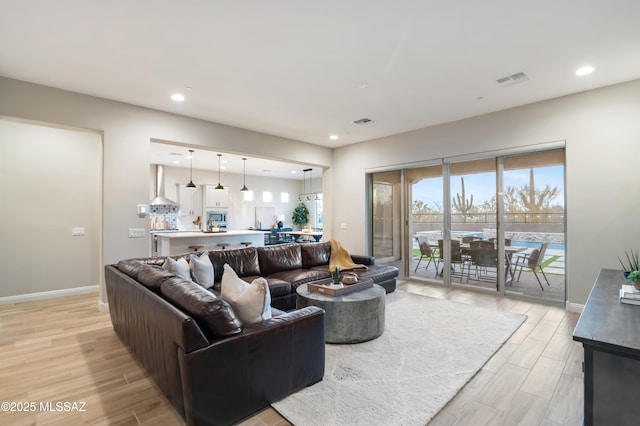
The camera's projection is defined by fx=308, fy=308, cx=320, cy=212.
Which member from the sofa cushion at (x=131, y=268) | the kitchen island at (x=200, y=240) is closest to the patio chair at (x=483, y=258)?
the kitchen island at (x=200, y=240)

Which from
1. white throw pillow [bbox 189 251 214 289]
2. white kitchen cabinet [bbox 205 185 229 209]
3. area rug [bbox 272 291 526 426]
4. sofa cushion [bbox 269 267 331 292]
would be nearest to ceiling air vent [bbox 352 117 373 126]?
sofa cushion [bbox 269 267 331 292]

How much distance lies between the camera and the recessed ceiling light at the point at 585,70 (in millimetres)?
3531

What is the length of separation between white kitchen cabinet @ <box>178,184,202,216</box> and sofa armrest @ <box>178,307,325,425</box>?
8799 mm

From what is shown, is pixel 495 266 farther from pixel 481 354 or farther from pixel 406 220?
pixel 481 354

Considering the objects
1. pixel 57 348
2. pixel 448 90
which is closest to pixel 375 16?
pixel 448 90

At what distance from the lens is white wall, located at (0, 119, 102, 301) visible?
4.79 meters

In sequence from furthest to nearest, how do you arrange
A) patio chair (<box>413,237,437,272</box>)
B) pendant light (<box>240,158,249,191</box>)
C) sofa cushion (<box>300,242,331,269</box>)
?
pendant light (<box>240,158,249,191</box>), patio chair (<box>413,237,437,272</box>), sofa cushion (<box>300,242,331,269</box>)

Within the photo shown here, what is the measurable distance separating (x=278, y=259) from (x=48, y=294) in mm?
3821

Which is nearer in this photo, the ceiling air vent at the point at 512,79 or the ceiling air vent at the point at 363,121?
the ceiling air vent at the point at 512,79

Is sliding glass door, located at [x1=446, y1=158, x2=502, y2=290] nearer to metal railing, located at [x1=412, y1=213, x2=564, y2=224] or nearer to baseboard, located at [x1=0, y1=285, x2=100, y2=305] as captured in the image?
metal railing, located at [x1=412, y1=213, x2=564, y2=224]

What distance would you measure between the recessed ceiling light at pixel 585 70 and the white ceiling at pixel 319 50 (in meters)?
0.06

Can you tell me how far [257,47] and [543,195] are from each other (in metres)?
4.65

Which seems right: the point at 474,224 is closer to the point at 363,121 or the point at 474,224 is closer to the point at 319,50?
the point at 363,121

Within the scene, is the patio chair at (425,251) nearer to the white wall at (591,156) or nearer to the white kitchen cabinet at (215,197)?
the white wall at (591,156)
